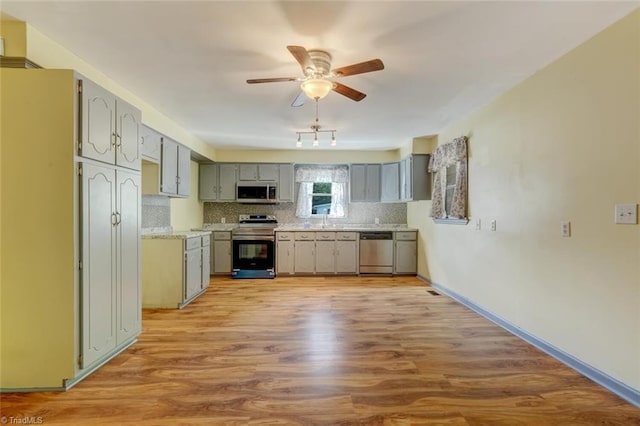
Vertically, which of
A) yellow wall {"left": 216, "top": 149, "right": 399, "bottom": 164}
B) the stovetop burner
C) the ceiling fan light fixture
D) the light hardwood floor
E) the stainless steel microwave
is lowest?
the light hardwood floor

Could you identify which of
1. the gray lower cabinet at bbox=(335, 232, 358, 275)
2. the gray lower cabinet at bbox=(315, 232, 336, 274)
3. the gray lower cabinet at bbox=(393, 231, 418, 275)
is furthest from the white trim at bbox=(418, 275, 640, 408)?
the gray lower cabinet at bbox=(315, 232, 336, 274)

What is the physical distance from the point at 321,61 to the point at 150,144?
2.46 metres

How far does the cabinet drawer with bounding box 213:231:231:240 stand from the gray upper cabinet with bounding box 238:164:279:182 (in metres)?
1.10

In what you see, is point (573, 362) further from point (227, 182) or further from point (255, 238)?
Answer: point (227, 182)

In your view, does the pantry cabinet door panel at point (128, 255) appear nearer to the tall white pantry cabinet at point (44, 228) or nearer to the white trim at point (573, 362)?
the tall white pantry cabinet at point (44, 228)

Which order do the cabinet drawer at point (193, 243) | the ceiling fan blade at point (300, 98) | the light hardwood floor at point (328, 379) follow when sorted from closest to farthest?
the light hardwood floor at point (328, 379) < the ceiling fan blade at point (300, 98) < the cabinet drawer at point (193, 243)

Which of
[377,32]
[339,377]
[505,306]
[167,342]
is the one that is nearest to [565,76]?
[377,32]

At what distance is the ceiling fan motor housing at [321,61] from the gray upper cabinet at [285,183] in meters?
3.68

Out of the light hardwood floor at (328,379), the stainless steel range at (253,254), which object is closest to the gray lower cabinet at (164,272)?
the light hardwood floor at (328,379)

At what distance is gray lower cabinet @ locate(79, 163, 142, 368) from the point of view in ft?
7.08

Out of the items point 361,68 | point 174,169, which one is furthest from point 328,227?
point 361,68

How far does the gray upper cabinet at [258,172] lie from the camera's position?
6.10 meters

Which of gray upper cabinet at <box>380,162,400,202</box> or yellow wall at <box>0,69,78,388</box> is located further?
gray upper cabinet at <box>380,162,400,202</box>

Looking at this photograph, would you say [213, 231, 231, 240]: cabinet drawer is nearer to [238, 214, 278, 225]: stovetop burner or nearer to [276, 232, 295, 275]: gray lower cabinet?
[238, 214, 278, 225]: stovetop burner
